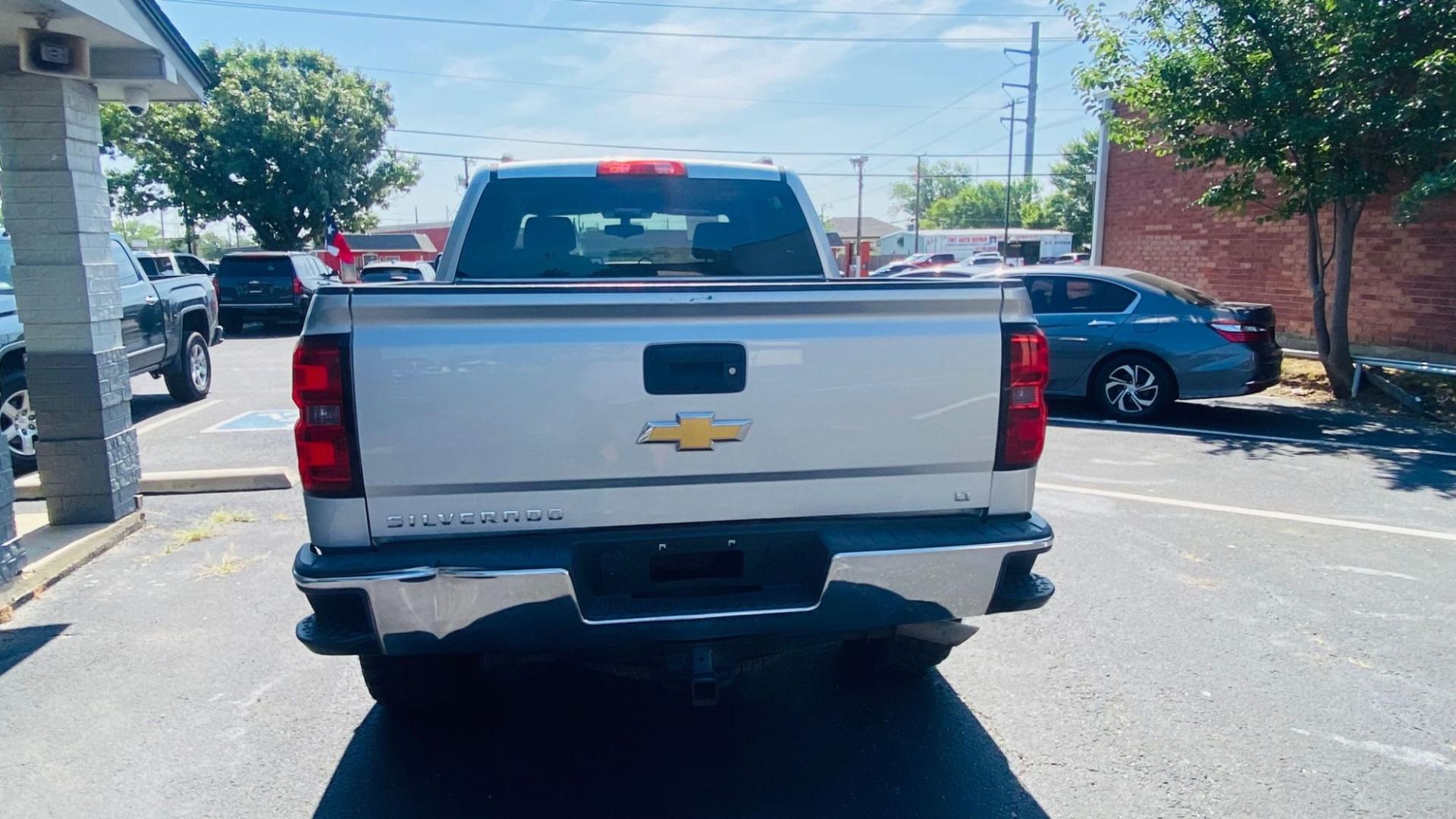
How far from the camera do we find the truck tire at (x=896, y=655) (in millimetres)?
3715

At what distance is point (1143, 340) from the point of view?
973 cm

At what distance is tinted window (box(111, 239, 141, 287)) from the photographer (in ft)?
30.3

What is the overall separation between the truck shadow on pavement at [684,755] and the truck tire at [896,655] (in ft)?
0.25

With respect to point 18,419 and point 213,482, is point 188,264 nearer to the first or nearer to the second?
point 18,419

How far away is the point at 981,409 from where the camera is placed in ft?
9.87

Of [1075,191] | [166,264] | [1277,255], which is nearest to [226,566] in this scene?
[166,264]

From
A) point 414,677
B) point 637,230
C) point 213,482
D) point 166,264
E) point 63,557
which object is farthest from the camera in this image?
point 166,264

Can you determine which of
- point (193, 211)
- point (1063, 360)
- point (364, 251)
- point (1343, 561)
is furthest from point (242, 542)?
point (364, 251)

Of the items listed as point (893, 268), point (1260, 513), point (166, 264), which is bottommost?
point (1260, 513)

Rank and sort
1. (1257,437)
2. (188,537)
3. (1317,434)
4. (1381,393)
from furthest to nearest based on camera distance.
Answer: (1381,393)
(1317,434)
(1257,437)
(188,537)

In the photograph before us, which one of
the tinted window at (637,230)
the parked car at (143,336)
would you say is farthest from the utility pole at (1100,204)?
the tinted window at (637,230)

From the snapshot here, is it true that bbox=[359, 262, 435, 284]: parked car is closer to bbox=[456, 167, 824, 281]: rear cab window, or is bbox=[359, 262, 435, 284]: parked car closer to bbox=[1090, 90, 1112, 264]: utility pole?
bbox=[456, 167, 824, 281]: rear cab window

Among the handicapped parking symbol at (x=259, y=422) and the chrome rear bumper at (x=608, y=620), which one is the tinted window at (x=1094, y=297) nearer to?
the chrome rear bumper at (x=608, y=620)

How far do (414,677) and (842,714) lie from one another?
5.20 ft
